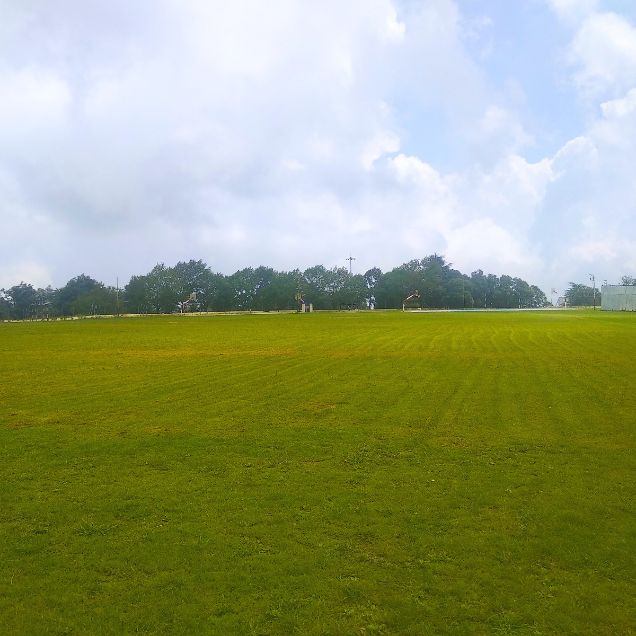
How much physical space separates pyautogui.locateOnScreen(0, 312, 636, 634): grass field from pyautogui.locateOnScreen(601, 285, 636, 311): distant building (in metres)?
101

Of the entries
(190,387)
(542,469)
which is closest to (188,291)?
(190,387)

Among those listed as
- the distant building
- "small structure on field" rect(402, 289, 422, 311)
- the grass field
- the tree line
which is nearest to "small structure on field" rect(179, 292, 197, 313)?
the tree line

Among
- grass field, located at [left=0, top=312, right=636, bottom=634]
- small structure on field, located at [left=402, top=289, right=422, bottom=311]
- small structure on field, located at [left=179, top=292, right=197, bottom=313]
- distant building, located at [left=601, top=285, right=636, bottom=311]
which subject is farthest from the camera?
small structure on field, located at [left=179, top=292, right=197, bottom=313]

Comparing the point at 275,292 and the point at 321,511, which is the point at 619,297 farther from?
the point at 321,511

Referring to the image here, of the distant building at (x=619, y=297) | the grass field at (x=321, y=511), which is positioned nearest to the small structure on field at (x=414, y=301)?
the distant building at (x=619, y=297)

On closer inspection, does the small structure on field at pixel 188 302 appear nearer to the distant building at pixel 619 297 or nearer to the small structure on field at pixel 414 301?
the small structure on field at pixel 414 301

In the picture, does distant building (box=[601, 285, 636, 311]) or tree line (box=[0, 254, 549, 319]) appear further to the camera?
tree line (box=[0, 254, 549, 319])

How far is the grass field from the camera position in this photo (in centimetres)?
529

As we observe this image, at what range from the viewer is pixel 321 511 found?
7527mm

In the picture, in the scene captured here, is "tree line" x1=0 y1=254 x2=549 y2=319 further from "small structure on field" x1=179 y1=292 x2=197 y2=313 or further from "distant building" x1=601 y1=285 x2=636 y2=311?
"distant building" x1=601 y1=285 x2=636 y2=311

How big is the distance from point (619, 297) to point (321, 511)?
380 ft

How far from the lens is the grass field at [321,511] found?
5285mm

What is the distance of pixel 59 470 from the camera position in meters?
9.56

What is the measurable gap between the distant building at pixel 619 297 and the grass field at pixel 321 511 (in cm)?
10132
